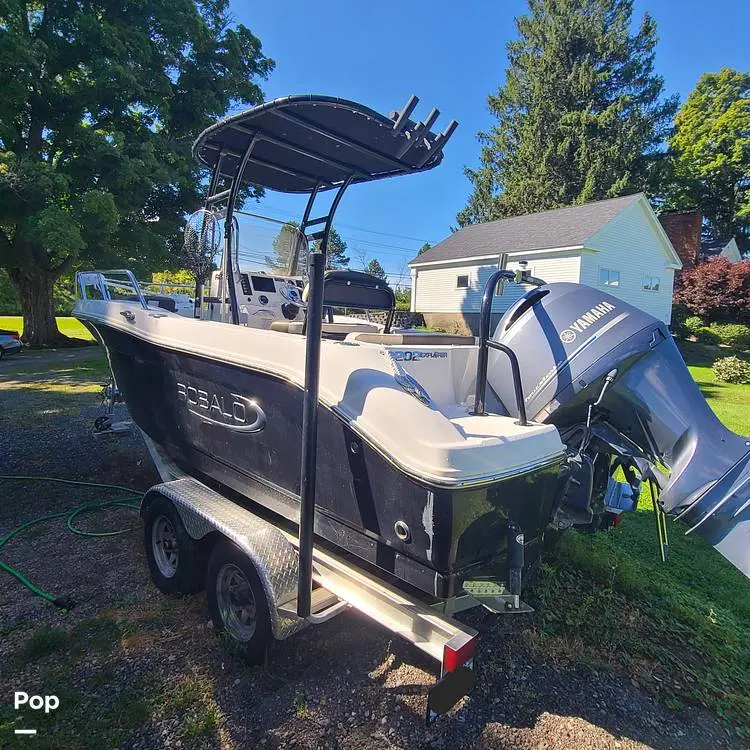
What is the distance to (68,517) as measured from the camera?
161 inches

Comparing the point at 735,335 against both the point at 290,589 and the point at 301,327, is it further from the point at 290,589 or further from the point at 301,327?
the point at 290,589

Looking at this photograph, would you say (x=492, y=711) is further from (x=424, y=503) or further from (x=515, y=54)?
(x=515, y=54)

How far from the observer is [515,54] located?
98.9ft

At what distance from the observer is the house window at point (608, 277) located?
19.0 metres

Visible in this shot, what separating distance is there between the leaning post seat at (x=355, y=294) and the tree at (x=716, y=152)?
110 ft

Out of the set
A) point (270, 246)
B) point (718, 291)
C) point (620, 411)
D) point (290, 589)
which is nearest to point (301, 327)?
point (290, 589)

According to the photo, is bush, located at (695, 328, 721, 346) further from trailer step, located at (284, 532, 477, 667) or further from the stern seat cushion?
trailer step, located at (284, 532, 477, 667)

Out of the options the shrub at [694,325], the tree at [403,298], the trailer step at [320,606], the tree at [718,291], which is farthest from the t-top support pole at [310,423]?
the tree at [718,291]

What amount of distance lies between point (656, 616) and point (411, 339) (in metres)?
2.26

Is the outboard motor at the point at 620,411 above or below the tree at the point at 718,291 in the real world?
below

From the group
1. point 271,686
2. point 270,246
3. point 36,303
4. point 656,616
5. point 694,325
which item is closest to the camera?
point 271,686

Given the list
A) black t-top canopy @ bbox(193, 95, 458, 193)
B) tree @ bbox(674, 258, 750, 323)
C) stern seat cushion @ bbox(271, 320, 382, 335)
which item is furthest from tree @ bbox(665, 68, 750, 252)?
stern seat cushion @ bbox(271, 320, 382, 335)

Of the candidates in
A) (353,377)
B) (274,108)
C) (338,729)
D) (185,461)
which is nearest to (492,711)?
(338,729)
